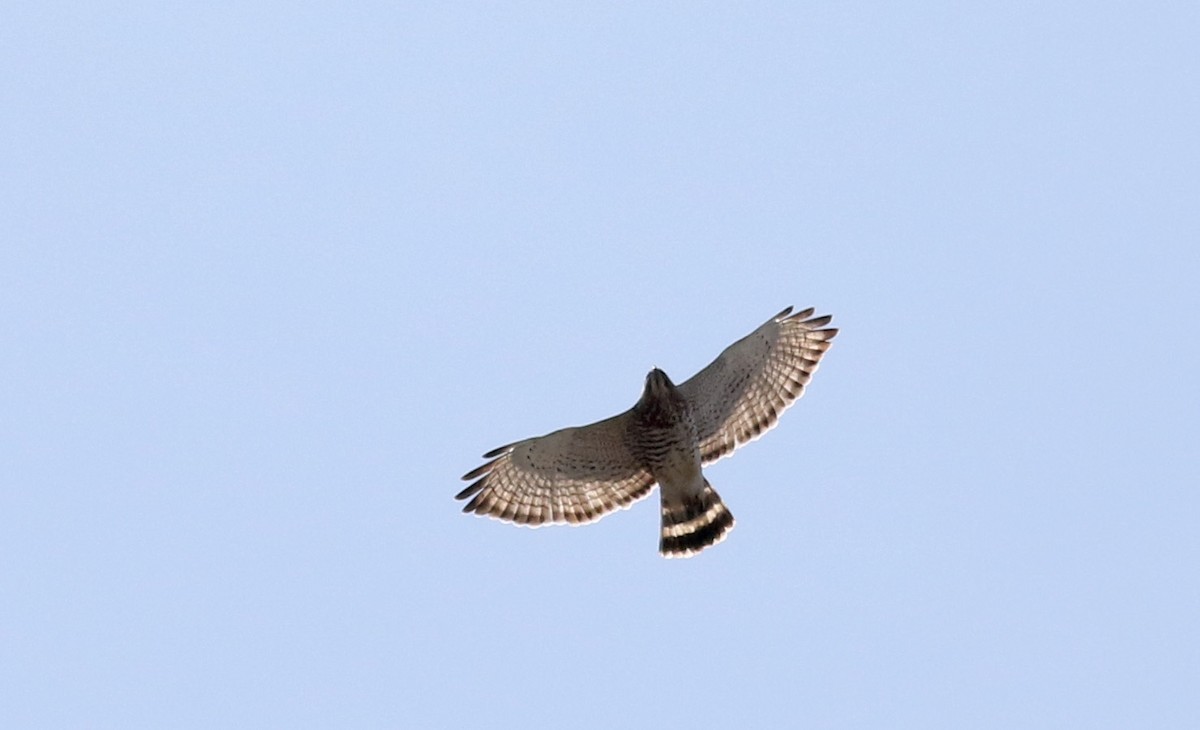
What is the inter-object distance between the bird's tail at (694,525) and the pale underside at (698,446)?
36cm

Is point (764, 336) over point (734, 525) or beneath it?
over

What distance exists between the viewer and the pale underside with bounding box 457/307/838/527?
1858cm

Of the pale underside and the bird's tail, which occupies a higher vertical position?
the pale underside

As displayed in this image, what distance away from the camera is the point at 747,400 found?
18.9 meters

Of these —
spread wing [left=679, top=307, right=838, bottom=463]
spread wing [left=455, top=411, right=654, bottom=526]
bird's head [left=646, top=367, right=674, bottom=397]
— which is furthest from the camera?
spread wing [left=679, top=307, right=838, bottom=463]

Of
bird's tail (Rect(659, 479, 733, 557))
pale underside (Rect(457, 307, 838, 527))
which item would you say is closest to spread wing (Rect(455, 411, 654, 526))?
pale underside (Rect(457, 307, 838, 527))

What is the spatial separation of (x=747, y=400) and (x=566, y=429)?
73.6 inches

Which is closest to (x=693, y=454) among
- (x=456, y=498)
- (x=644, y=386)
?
(x=644, y=386)

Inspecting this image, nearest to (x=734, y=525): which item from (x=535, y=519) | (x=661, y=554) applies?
(x=661, y=554)

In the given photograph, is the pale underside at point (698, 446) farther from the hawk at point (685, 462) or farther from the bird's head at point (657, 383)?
the bird's head at point (657, 383)

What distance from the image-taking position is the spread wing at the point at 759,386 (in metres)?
18.7

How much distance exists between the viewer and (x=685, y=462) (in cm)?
1836

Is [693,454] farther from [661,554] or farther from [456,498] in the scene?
[456,498]

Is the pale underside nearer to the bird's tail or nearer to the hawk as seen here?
the hawk
